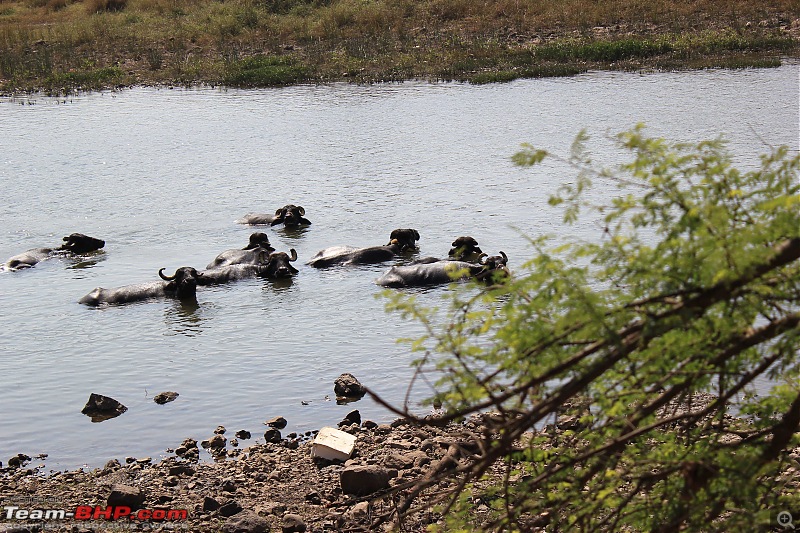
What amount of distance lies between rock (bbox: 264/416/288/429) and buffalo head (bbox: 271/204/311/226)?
723cm

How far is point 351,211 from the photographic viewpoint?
1556 centimetres

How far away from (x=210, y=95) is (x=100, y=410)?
2167 cm

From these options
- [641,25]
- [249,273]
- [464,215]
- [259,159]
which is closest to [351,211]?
[464,215]

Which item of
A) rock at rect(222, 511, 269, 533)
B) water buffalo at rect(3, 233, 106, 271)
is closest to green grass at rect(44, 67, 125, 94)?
water buffalo at rect(3, 233, 106, 271)

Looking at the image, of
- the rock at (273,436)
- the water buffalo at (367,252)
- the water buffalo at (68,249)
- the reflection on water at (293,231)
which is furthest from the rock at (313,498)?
the water buffalo at (68,249)

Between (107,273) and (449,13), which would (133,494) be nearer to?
(107,273)

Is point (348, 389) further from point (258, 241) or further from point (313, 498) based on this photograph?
point (258, 241)

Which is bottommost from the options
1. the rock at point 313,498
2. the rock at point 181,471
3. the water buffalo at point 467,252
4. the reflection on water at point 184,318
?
the reflection on water at point 184,318

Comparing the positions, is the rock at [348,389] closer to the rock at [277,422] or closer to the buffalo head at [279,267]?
the rock at [277,422]

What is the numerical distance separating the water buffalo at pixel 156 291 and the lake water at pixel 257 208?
0.67 ft

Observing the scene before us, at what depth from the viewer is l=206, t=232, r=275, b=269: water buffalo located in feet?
42.6

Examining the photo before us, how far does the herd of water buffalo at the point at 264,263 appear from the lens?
1170 centimetres

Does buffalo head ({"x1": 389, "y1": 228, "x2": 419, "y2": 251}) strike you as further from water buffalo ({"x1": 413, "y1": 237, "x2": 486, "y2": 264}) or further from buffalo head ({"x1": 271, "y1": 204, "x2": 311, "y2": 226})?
buffalo head ({"x1": 271, "y1": 204, "x2": 311, "y2": 226})

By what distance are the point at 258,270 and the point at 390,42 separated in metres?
22.0
